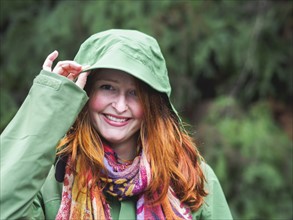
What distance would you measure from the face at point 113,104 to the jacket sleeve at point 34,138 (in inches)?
6.9

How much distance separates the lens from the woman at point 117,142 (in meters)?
2.31

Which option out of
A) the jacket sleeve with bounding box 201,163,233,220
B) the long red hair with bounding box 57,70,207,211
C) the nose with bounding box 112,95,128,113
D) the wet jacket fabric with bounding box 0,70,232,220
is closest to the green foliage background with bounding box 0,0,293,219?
the jacket sleeve with bounding box 201,163,233,220

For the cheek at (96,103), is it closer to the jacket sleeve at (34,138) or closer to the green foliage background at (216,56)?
the jacket sleeve at (34,138)

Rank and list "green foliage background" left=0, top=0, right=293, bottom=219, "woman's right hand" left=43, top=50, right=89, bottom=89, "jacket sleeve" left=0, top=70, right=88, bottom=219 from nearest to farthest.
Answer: "jacket sleeve" left=0, top=70, right=88, bottom=219 < "woman's right hand" left=43, top=50, right=89, bottom=89 < "green foliage background" left=0, top=0, right=293, bottom=219

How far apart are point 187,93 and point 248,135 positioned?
63 cm

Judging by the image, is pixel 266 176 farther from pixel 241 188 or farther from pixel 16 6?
pixel 16 6

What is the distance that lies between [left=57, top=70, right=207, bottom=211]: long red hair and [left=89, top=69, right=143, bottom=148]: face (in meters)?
0.03

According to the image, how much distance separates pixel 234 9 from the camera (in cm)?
489

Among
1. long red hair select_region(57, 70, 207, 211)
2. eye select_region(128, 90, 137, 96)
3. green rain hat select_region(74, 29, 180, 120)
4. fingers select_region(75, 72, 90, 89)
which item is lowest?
long red hair select_region(57, 70, 207, 211)

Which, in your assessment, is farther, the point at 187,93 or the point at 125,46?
the point at 187,93

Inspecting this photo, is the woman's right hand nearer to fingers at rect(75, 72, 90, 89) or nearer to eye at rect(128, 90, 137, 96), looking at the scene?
fingers at rect(75, 72, 90, 89)

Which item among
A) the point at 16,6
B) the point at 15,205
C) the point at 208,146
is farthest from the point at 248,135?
the point at 15,205

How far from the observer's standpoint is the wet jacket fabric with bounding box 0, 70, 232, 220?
6.88 ft

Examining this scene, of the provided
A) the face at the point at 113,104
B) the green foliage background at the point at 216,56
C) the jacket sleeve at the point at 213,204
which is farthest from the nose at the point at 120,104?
the green foliage background at the point at 216,56
